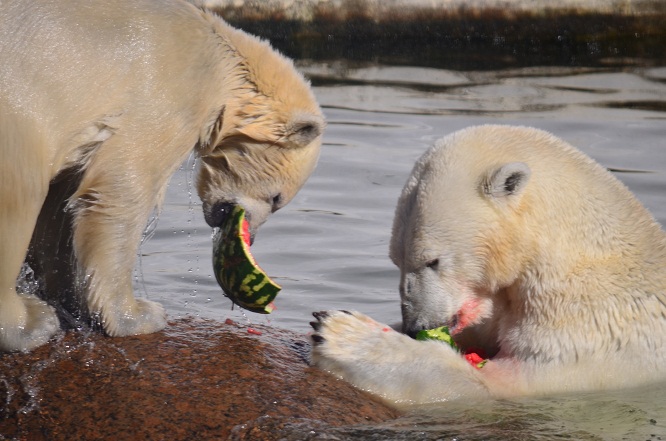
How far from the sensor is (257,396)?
4402mm

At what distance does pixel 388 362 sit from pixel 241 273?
848mm

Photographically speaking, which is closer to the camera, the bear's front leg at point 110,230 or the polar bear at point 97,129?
the polar bear at point 97,129

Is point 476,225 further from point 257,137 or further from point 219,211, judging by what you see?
point 219,211

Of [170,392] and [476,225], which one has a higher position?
[476,225]

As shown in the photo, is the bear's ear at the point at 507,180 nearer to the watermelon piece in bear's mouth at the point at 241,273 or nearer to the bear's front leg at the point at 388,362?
the bear's front leg at the point at 388,362

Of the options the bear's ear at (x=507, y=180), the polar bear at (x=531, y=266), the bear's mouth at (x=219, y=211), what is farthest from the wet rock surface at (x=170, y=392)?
the bear's ear at (x=507, y=180)

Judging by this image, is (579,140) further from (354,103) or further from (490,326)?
(490,326)

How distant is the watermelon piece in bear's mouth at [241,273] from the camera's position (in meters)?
5.17

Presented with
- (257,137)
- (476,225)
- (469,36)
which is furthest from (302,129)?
(469,36)

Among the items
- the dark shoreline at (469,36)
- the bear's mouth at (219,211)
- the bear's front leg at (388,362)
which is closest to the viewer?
the bear's front leg at (388,362)

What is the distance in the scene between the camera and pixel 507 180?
4.99 m

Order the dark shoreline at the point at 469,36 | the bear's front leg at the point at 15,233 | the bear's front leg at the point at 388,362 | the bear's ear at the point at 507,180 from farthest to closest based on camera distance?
the dark shoreline at the point at 469,36 < the bear's ear at the point at 507,180 < the bear's front leg at the point at 388,362 < the bear's front leg at the point at 15,233

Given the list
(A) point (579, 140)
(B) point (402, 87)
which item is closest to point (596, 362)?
(A) point (579, 140)

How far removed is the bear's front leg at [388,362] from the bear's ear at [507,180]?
0.72 meters
